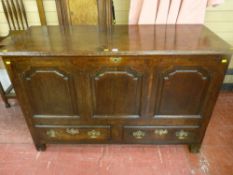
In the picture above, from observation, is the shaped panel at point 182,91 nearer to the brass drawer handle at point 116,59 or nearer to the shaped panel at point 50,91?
the brass drawer handle at point 116,59

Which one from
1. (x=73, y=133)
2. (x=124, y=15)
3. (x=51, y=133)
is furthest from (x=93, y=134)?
(x=124, y=15)

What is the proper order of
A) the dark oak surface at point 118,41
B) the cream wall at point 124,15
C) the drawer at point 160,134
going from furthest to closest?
the cream wall at point 124,15, the drawer at point 160,134, the dark oak surface at point 118,41

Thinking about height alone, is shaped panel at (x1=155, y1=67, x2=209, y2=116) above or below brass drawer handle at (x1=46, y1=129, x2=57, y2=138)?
above

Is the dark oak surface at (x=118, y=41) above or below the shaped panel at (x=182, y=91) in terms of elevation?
above

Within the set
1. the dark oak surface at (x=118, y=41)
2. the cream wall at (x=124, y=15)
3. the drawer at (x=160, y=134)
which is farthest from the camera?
the cream wall at (x=124, y=15)

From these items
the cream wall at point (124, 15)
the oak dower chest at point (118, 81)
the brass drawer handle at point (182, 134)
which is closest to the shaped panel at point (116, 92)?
the oak dower chest at point (118, 81)

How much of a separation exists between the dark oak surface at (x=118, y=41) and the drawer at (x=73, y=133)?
59 centimetres

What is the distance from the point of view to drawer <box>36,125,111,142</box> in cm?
137

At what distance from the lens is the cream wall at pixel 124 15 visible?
1.63 metres

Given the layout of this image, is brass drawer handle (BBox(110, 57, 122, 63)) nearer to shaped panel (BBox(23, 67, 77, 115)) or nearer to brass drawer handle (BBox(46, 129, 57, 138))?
shaped panel (BBox(23, 67, 77, 115))

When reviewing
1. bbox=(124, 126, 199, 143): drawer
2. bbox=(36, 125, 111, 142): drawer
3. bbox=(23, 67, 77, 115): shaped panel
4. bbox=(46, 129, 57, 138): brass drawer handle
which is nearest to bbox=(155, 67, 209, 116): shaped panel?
bbox=(124, 126, 199, 143): drawer

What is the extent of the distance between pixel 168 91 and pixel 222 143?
2.79ft

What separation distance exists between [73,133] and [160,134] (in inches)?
25.7

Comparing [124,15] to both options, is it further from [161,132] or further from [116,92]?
[161,132]
